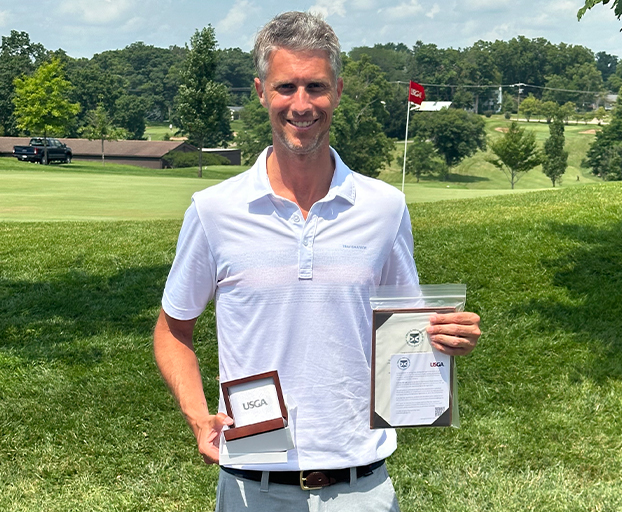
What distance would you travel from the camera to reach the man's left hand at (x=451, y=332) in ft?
6.55

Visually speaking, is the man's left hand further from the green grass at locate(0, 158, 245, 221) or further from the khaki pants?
the green grass at locate(0, 158, 245, 221)

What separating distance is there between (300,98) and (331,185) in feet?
0.86

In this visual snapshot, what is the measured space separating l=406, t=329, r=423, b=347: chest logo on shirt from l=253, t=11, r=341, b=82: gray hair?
2.55ft

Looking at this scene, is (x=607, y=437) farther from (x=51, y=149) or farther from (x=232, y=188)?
(x=51, y=149)

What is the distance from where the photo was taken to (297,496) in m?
2.21

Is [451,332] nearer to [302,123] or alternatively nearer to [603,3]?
[302,123]

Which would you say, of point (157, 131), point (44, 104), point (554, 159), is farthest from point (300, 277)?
point (157, 131)

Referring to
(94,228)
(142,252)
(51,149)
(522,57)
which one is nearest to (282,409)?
(142,252)

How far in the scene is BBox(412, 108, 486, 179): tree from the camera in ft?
360

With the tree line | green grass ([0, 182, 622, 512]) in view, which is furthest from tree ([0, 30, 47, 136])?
green grass ([0, 182, 622, 512])

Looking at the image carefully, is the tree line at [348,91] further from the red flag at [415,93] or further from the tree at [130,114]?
the red flag at [415,93]

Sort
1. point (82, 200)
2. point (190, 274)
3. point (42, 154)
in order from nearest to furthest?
1. point (190, 274)
2. point (82, 200)
3. point (42, 154)

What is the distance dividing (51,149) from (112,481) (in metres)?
54.6

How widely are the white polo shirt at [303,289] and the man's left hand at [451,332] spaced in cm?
25
